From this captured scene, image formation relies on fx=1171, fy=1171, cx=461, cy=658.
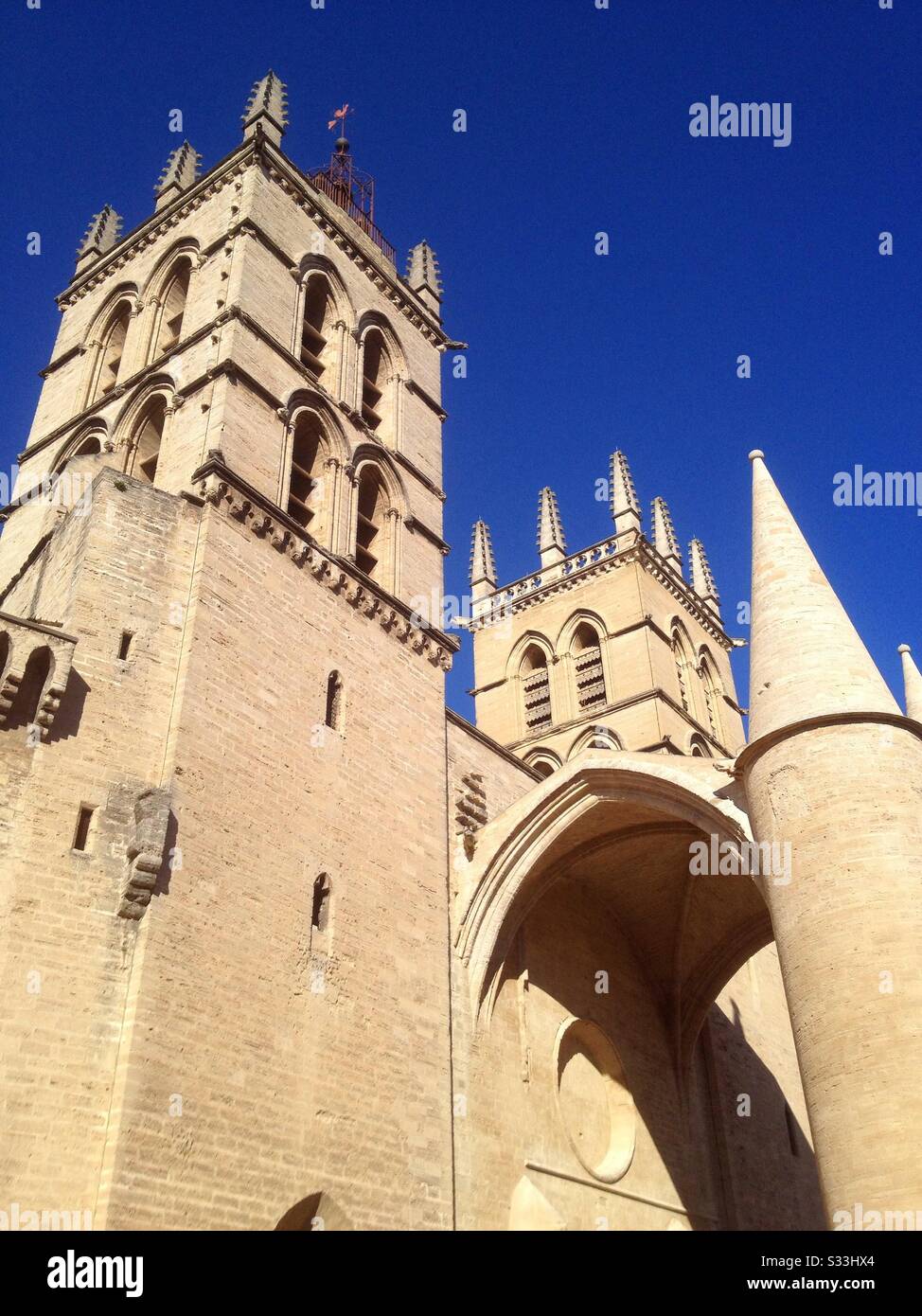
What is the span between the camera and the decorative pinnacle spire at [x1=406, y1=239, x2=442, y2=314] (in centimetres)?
2066

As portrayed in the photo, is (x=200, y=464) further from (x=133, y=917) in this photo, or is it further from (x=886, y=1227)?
(x=886, y=1227)

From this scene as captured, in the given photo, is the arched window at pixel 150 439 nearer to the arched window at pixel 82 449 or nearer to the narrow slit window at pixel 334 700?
the arched window at pixel 82 449

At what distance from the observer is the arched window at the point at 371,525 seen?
1591 cm

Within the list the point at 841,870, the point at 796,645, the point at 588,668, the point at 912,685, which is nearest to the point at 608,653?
the point at 588,668

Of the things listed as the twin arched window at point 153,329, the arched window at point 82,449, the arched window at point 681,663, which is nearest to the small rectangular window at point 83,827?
the arched window at point 82,449

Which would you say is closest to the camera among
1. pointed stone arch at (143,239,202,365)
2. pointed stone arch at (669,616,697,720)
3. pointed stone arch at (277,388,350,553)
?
pointed stone arch at (277,388,350,553)

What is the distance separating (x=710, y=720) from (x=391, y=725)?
1374 cm

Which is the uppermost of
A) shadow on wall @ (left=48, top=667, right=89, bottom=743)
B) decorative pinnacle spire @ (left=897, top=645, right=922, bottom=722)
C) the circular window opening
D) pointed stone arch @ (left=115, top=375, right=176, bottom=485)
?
pointed stone arch @ (left=115, top=375, right=176, bottom=485)

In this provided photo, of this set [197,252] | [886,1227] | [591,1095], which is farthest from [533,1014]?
[197,252]

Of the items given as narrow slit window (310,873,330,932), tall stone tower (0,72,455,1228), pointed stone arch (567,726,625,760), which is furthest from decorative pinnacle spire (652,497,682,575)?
narrow slit window (310,873,330,932)

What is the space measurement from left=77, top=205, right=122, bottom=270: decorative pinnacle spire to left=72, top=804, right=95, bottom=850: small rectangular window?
12.5 metres

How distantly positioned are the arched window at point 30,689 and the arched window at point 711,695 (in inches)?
708

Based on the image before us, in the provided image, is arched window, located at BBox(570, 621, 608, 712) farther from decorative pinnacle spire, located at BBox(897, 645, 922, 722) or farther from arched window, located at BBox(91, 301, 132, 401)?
arched window, located at BBox(91, 301, 132, 401)

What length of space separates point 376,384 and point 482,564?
1180 cm
